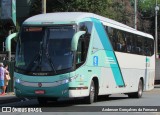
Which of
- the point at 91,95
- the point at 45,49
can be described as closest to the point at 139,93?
the point at 91,95

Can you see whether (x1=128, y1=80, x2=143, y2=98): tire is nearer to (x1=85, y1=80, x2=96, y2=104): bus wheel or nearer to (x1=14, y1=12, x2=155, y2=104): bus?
(x1=14, y1=12, x2=155, y2=104): bus

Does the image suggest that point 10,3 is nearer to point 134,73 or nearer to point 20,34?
point 134,73

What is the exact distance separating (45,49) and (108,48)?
4.30 meters

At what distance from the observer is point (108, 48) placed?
21.3 m

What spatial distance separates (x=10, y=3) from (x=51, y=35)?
12221 mm

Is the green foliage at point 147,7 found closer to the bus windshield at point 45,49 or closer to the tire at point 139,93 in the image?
the tire at point 139,93

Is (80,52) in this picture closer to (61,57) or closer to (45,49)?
(61,57)

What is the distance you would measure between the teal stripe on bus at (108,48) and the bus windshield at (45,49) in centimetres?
240

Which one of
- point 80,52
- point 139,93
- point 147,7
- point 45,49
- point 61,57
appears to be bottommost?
point 139,93

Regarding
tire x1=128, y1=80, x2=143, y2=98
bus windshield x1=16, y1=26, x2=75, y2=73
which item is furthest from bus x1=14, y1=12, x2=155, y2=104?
tire x1=128, y1=80, x2=143, y2=98

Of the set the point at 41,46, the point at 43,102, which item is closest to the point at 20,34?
the point at 41,46

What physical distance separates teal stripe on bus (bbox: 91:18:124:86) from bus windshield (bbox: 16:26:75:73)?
240 cm

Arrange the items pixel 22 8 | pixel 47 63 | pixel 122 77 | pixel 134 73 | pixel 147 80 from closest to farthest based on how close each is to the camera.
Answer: pixel 47 63 < pixel 122 77 < pixel 134 73 < pixel 147 80 < pixel 22 8

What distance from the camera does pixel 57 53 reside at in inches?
695
